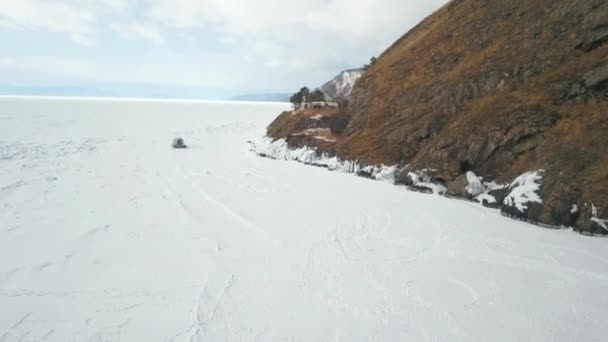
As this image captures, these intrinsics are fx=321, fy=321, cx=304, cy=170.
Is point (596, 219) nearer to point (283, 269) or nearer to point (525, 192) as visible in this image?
point (525, 192)

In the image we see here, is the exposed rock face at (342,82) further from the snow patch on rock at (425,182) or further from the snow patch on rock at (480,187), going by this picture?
the snow patch on rock at (480,187)

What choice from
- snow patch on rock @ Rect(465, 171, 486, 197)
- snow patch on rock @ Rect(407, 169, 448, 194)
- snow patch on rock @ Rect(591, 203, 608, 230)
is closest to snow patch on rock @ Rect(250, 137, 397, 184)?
snow patch on rock @ Rect(407, 169, 448, 194)

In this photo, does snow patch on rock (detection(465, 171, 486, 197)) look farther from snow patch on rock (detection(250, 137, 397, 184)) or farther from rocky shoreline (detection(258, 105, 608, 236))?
snow patch on rock (detection(250, 137, 397, 184))

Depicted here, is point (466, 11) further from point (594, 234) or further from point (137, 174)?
point (137, 174)

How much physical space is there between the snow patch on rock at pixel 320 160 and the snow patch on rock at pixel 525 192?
23.0 feet

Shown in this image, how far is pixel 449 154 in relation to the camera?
60.1 feet

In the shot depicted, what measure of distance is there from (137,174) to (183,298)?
621 inches

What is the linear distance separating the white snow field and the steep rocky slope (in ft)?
7.49

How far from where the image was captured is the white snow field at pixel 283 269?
267 inches

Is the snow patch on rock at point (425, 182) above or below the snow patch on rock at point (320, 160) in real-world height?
above

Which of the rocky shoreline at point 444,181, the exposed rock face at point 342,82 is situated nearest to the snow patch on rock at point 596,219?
the rocky shoreline at point 444,181

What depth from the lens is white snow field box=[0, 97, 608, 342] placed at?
6789 mm

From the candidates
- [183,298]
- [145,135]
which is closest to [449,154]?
[183,298]

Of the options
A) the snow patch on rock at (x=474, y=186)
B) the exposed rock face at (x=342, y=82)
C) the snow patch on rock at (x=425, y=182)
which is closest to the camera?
the snow patch on rock at (x=474, y=186)
